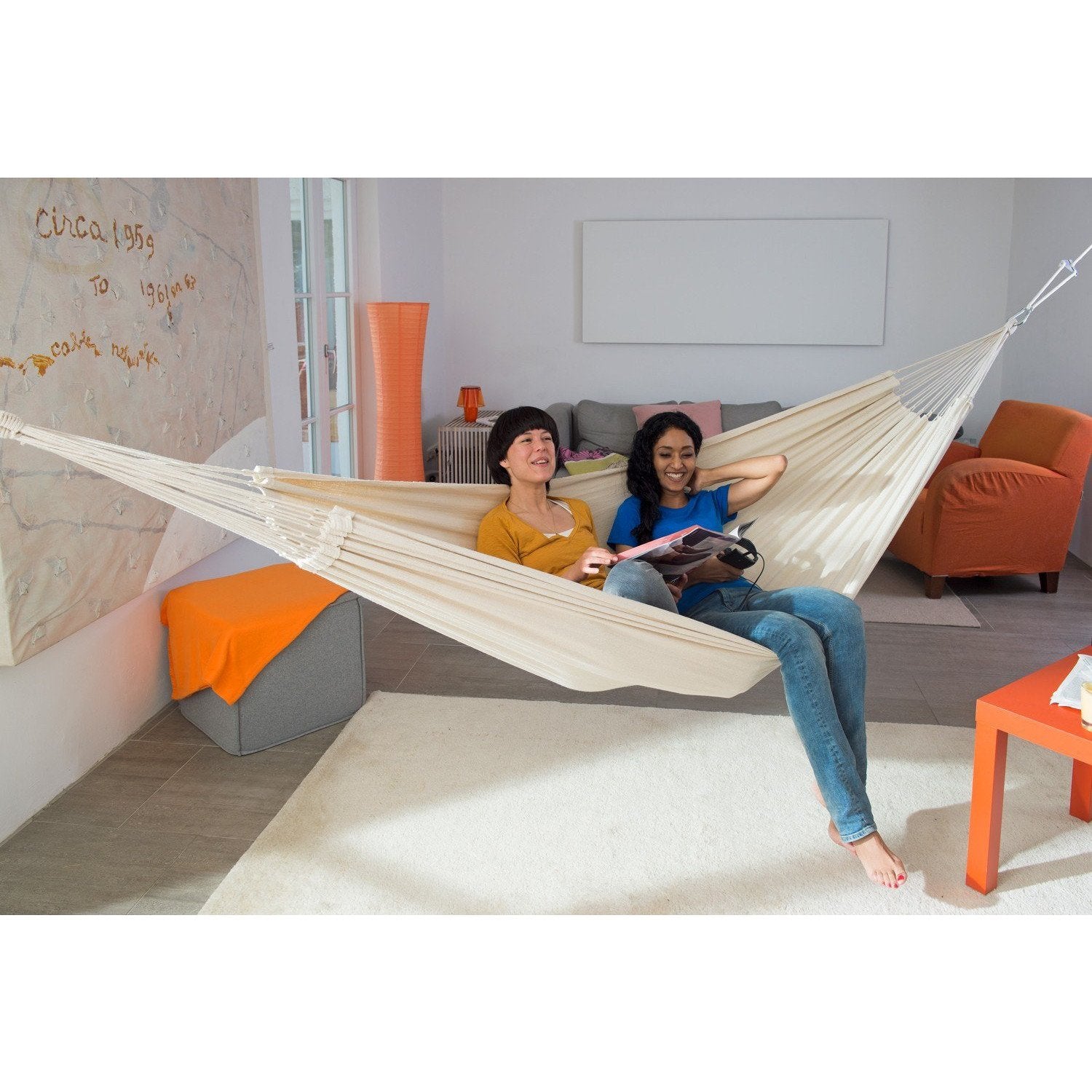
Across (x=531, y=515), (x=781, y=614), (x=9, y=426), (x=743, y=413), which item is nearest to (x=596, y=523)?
(x=531, y=515)

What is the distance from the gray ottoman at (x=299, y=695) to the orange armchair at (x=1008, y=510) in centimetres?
221

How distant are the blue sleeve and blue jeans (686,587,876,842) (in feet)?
1.05

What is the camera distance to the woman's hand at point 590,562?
2.21 meters

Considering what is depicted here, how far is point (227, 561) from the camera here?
3.27 meters

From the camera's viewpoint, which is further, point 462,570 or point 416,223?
point 416,223

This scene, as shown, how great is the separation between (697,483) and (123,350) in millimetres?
1389

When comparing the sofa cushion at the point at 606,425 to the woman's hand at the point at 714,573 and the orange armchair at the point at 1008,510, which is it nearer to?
the orange armchair at the point at 1008,510

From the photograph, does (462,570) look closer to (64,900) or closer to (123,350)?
(64,900)

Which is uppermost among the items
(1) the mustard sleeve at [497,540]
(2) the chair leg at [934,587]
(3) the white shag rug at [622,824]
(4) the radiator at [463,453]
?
(1) the mustard sleeve at [497,540]

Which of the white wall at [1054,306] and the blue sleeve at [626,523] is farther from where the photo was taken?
the white wall at [1054,306]

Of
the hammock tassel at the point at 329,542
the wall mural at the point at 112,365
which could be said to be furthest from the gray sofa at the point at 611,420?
the hammock tassel at the point at 329,542

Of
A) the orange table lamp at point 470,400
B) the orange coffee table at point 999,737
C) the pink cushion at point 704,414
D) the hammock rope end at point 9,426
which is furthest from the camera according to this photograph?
the orange table lamp at point 470,400

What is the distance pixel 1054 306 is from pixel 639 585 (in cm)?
340
